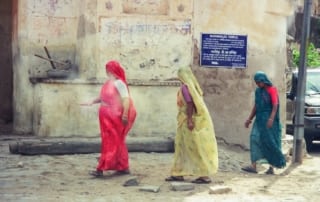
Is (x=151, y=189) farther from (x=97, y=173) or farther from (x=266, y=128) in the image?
(x=266, y=128)

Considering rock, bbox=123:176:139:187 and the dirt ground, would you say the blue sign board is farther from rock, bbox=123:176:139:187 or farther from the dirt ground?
rock, bbox=123:176:139:187

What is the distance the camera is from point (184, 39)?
10.3 metres

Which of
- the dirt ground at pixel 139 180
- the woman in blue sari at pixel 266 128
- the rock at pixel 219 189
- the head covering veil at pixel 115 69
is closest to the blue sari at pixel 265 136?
the woman in blue sari at pixel 266 128

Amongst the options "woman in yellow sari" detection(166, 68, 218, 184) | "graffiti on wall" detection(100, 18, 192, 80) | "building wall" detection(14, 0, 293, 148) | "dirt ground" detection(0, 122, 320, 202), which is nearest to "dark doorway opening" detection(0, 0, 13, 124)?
"building wall" detection(14, 0, 293, 148)

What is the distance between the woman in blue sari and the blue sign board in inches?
67.0

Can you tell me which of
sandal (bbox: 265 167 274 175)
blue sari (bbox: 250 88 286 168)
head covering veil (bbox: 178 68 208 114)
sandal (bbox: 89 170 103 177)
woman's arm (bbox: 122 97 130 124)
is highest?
head covering veil (bbox: 178 68 208 114)

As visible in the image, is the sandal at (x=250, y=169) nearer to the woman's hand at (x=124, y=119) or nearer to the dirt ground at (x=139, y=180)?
the dirt ground at (x=139, y=180)

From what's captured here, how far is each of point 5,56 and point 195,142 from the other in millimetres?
6118

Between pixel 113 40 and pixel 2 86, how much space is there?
11.7 ft

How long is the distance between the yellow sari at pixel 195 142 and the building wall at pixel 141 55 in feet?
8.27

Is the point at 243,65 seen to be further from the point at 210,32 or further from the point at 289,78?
the point at 289,78

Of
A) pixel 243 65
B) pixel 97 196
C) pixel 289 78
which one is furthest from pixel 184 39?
pixel 289 78

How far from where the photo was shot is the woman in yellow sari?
7.59 m

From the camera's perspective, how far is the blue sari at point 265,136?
8.86 m
